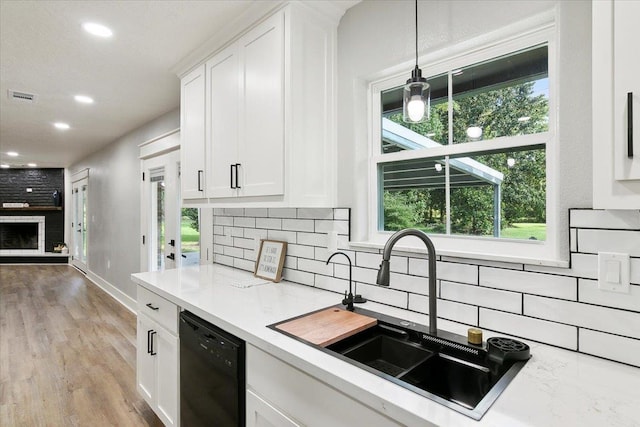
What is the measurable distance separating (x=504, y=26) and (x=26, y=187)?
35.5 feet

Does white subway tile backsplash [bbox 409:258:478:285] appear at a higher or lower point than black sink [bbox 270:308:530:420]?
higher

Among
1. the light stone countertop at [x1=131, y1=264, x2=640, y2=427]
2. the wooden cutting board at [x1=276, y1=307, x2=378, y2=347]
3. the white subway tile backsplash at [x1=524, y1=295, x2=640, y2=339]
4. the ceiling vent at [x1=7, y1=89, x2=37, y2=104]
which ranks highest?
the ceiling vent at [x1=7, y1=89, x2=37, y2=104]

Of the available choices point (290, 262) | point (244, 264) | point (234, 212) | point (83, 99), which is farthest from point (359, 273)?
point (83, 99)

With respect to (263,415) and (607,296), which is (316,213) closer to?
(263,415)

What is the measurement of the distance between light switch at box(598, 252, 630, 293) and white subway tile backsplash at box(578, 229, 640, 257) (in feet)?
0.06

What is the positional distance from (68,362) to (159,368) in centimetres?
170

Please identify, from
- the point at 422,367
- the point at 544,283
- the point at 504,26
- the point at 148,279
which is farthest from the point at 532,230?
the point at 148,279

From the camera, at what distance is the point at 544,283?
119cm

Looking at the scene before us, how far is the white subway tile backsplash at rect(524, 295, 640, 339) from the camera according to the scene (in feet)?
3.37

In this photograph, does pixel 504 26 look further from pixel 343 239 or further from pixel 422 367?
pixel 422 367

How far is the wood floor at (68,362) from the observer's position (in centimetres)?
229

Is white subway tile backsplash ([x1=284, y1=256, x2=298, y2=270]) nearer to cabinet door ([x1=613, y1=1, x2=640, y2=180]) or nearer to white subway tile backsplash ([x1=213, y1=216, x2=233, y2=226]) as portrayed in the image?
white subway tile backsplash ([x1=213, y1=216, x2=233, y2=226])

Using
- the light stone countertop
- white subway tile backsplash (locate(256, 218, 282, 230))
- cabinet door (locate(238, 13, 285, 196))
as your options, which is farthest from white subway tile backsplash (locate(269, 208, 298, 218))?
the light stone countertop

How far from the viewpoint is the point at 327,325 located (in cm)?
136
